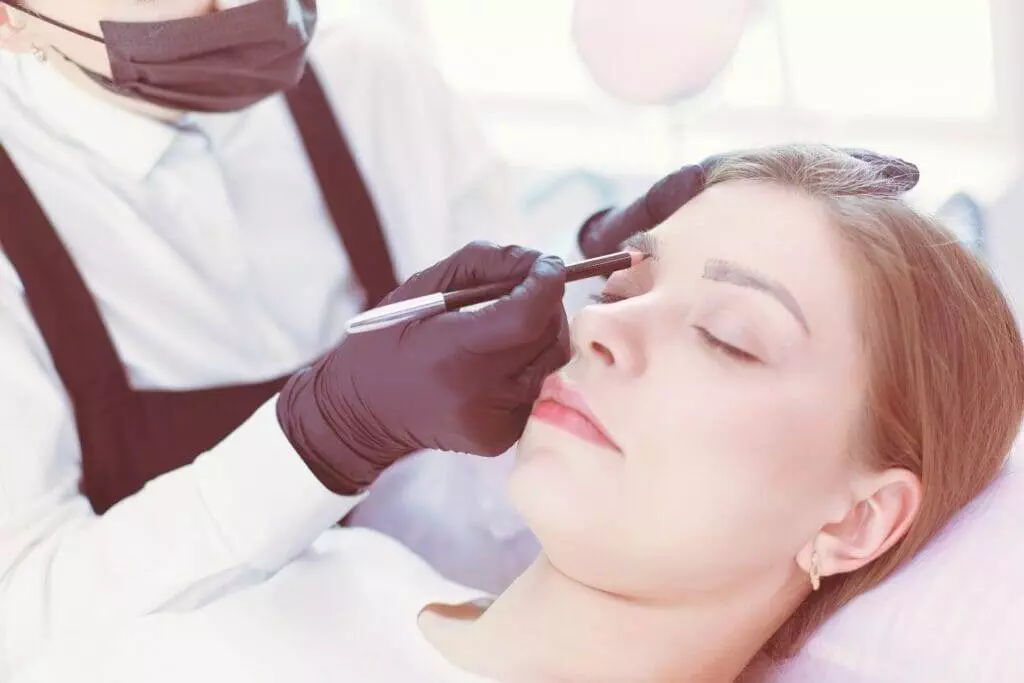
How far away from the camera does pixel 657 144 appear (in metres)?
1.89

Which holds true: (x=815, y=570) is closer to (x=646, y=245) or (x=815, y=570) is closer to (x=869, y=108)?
(x=646, y=245)

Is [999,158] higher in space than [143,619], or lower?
higher

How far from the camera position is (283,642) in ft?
3.57

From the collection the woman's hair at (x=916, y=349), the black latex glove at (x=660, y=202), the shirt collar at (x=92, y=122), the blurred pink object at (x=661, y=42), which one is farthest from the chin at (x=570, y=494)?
the blurred pink object at (x=661, y=42)

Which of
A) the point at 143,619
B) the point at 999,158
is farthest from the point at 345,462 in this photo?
the point at 999,158

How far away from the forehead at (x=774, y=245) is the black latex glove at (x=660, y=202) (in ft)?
0.45

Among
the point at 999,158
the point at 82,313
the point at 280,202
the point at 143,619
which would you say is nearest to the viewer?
the point at 143,619

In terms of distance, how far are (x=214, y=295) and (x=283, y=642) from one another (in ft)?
1.64

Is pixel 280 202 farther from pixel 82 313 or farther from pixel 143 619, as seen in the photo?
pixel 143 619

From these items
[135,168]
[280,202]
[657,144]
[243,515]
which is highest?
[135,168]

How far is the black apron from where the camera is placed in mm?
1192

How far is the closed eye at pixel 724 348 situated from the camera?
935mm

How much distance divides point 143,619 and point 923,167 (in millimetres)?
1291

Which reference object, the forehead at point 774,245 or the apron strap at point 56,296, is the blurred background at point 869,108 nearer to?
the forehead at point 774,245
